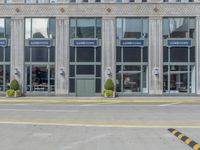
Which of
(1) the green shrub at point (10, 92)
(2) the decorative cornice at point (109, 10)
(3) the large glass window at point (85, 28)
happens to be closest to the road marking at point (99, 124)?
(1) the green shrub at point (10, 92)

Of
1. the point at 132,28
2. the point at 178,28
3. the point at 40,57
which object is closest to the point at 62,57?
the point at 40,57

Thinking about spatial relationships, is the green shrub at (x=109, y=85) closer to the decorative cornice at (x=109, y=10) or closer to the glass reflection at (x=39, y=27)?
the decorative cornice at (x=109, y=10)

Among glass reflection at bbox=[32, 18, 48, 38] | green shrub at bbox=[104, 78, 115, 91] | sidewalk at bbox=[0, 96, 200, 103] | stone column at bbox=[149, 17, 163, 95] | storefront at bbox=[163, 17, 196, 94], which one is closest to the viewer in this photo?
sidewalk at bbox=[0, 96, 200, 103]

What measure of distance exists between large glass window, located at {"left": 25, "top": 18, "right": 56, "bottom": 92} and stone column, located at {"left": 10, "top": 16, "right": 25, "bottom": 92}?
50 centimetres

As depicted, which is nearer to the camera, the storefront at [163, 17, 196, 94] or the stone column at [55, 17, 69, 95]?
the storefront at [163, 17, 196, 94]

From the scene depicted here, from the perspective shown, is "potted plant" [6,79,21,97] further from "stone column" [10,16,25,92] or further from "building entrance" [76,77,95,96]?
"building entrance" [76,77,95,96]

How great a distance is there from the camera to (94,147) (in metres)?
11.0

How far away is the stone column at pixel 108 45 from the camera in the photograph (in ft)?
129

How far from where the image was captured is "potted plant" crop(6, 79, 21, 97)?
127ft

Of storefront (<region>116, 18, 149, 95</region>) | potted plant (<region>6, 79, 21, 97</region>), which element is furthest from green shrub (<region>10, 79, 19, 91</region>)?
storefront (<region>116, 18, 149, 95</region>)

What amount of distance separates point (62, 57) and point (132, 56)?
6702mm

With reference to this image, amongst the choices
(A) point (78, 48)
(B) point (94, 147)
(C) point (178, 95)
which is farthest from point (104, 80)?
(B) point (94, 147)

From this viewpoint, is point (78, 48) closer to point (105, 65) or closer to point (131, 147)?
point (105, 65)

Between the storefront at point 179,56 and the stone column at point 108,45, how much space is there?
191 inches
